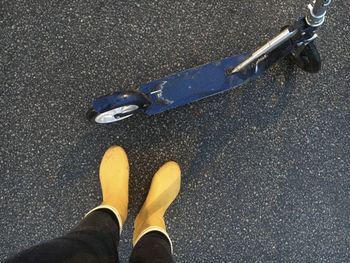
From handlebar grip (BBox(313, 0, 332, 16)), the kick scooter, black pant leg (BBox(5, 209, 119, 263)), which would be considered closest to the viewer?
black pant leg (BBox(5, 209, 119, 263))

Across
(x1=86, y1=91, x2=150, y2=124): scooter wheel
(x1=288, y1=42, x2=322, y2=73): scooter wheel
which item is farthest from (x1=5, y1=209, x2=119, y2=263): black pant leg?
(x1=288, y1=42, x2=322, y2=73): scooter wheel

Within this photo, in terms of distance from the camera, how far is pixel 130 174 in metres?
1.43

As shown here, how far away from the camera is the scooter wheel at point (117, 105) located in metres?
1.15

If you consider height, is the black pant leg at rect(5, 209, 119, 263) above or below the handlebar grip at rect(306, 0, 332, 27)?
below

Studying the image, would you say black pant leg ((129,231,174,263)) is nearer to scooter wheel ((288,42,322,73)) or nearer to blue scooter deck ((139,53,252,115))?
blue scooter deck ((139,53,252,115))

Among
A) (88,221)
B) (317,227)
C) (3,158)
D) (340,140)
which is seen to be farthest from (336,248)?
(3,158)

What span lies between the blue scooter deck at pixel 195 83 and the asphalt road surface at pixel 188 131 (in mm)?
120

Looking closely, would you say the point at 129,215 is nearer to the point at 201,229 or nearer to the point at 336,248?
the point at 201,229

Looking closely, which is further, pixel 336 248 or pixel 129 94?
pixel 336 248

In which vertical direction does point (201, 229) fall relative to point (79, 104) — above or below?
below

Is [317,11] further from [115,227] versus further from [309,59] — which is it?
[115,227]

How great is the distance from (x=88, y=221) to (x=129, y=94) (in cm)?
38

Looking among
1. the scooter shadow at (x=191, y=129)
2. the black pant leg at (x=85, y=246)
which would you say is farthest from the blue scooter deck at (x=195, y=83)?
the black pant leg at (x=85, y=246)

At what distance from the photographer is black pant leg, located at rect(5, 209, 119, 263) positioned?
94 centimetres
